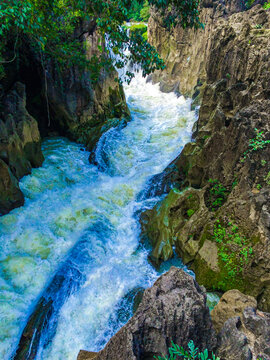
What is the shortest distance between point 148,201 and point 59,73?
25.3ft

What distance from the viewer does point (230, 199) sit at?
20.6 feet

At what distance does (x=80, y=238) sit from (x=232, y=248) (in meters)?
4.68

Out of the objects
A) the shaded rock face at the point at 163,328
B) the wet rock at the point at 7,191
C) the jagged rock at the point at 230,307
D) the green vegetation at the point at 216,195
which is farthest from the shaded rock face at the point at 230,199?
the wet rock at the point at 7,191

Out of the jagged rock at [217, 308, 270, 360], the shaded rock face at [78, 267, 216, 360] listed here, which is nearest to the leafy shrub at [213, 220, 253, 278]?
the jagged rock at [217, 308, 270, 360]

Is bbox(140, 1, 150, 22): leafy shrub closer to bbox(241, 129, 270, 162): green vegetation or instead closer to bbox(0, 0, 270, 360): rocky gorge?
bbox(0, 0, 270, 360): rocky gorge

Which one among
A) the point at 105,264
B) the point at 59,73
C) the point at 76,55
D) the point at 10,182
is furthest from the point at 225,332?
the point at 59,73

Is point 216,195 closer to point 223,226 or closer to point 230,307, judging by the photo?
point 223,226

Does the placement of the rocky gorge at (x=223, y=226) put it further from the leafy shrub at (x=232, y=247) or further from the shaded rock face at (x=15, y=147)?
the shaded rock face at (x=15, y=147)

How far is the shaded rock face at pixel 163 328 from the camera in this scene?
121 inches

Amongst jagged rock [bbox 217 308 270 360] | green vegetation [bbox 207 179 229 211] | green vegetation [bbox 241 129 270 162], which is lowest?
green vegetation [bbox 207 179 229 211]

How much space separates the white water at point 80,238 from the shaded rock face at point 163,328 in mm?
2599

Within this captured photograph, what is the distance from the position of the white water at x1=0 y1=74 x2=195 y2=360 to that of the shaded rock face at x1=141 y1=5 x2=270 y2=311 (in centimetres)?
115

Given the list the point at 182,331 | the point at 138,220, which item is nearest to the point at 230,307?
the point at 182,331

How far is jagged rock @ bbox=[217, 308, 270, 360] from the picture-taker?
9.63ft
